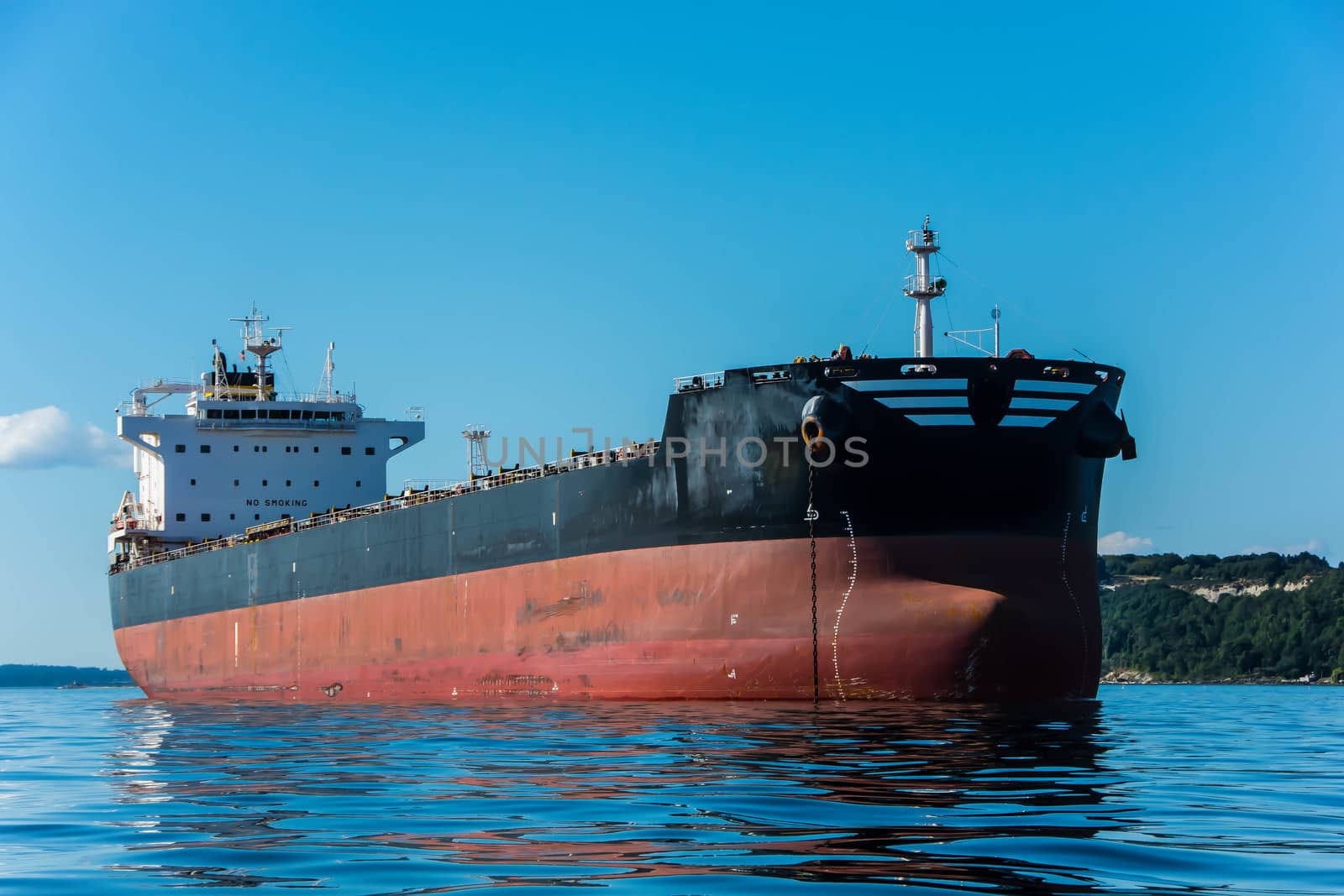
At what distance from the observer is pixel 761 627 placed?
1888 cm

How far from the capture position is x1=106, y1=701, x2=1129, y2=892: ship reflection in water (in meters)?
6.75

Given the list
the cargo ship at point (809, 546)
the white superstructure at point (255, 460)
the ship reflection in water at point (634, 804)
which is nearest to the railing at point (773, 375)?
the cargo ship at point (809, 546)

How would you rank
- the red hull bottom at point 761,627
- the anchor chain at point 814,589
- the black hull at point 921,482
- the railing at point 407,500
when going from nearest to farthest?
the red hull bottom at point 761,627 < the black hull at point 921,482 < the anchor chain at point 814,589 < the railing at point 407,500

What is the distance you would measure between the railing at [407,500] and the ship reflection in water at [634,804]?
687 cm

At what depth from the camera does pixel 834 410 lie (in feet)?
59.7

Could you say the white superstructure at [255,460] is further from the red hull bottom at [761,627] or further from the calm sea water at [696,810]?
the calm sea water at [696,810]

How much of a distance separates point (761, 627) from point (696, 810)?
34.0 feet

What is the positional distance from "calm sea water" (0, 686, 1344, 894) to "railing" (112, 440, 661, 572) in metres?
6.80

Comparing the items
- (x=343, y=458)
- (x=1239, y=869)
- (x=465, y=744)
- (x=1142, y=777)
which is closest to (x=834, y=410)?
(x=465, y=744)

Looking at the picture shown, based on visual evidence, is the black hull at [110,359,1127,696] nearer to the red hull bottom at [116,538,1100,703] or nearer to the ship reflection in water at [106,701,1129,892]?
the red hull bottom at [116,538,1100,703]

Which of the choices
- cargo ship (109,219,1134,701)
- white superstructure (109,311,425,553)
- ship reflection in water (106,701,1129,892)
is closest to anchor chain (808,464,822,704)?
cargo ship (109,219,1134,701)

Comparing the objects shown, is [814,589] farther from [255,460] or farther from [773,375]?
[255,460]

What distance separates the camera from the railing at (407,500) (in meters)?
21.8

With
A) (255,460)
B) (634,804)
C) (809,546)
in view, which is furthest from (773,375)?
(255,460)
